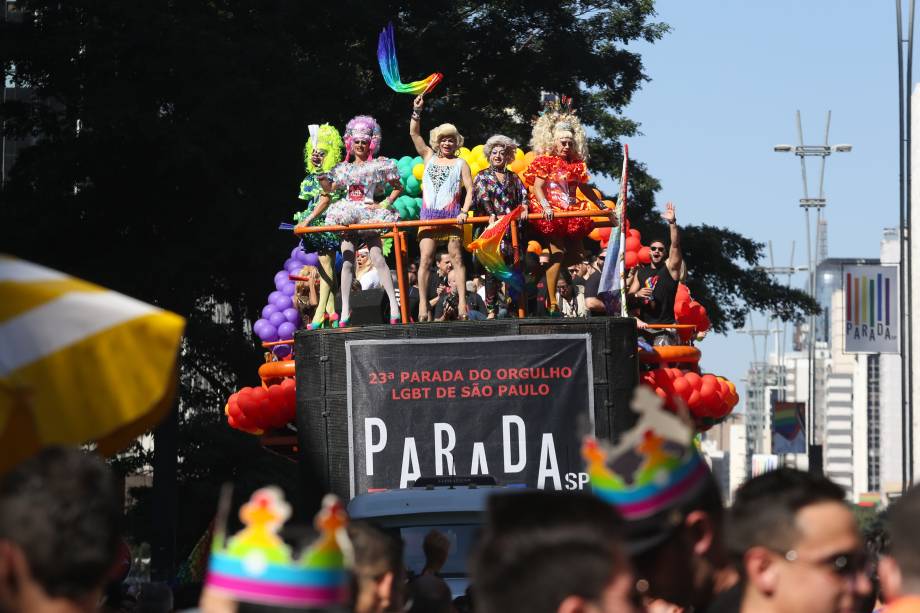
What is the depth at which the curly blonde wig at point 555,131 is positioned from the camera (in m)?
15.3

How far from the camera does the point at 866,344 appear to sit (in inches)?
1428

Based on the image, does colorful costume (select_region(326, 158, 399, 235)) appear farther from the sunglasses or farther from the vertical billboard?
the vertical billboard

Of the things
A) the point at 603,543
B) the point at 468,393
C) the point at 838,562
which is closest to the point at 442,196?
the point at 468,393

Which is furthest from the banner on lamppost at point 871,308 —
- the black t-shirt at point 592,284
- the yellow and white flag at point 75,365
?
the yellow and white flag at point 75,365

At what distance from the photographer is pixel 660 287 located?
16.1m

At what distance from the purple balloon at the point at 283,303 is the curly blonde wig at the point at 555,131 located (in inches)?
157

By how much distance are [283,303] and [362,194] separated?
10.4 feet

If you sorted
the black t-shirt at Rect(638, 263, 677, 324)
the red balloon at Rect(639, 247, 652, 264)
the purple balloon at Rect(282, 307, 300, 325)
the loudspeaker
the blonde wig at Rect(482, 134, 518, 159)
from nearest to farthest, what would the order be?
the blonde wig at Rect(482, 134, 518, 159) < the black t-shirt at Rect(638, 263, 677, 324) < the loudspeaker < the red balloon at Rect(639, 247, 652, 264) < the purple balloon at Rect(282, 307, 300, 325)

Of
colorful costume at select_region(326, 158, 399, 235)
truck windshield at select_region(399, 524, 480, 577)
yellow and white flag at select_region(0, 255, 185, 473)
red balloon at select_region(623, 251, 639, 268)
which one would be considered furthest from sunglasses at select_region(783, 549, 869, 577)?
red balloon at select_region(623, 251, 639, 268)

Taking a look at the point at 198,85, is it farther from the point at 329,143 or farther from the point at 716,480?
the point at 716,480

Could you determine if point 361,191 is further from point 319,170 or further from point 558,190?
point 558,190

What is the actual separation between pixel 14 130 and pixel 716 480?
24797mm

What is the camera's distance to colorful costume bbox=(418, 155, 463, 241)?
49.7ft

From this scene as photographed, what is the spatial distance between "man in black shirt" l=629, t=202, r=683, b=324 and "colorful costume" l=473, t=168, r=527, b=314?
154cm
